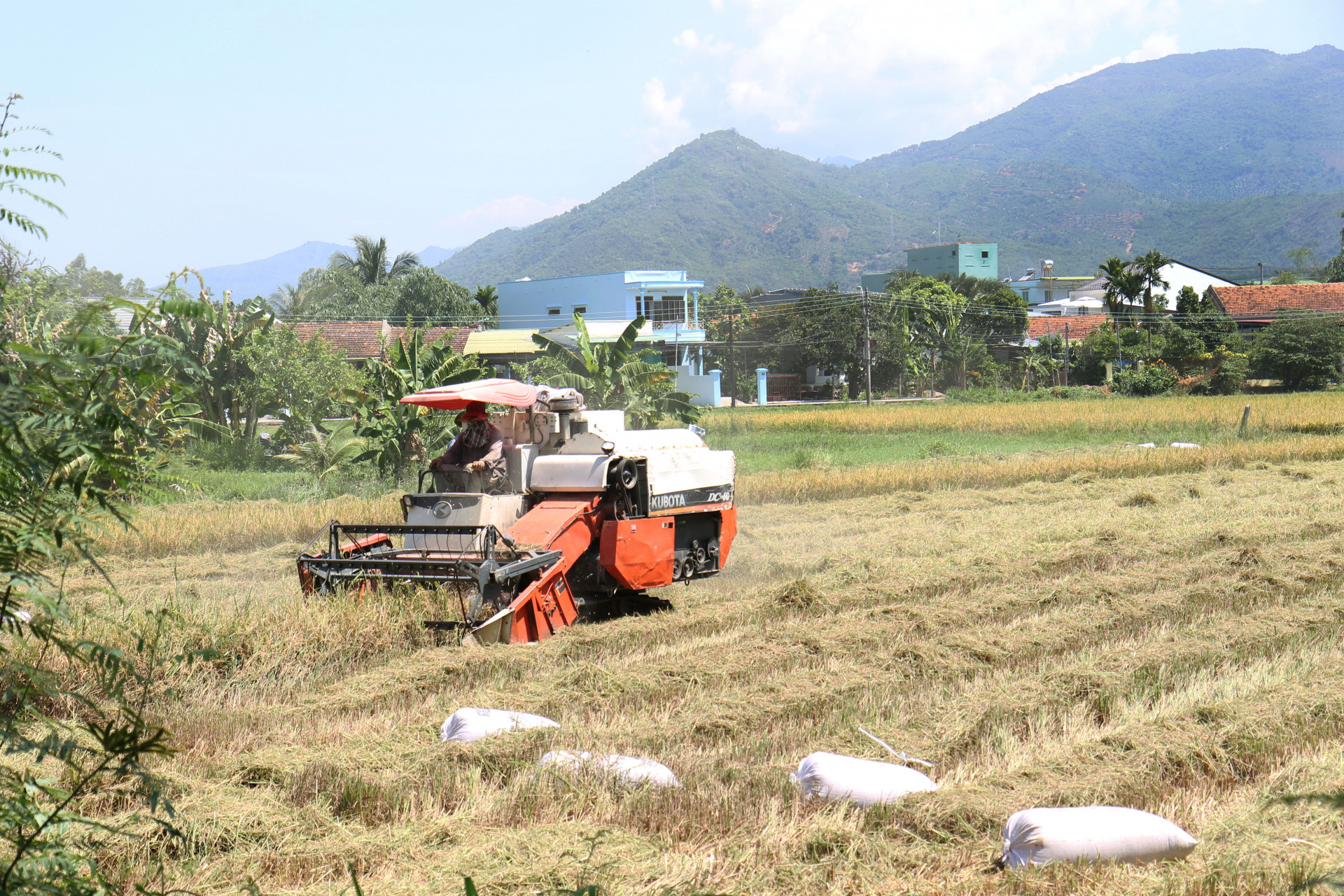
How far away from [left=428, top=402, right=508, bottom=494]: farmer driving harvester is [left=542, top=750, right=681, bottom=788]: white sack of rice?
399 centimetres

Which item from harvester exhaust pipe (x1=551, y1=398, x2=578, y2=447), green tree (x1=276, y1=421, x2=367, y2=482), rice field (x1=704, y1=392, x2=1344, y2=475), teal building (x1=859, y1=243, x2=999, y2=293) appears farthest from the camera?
teal building (x1=859, y1=243, x2=999, y2=293)

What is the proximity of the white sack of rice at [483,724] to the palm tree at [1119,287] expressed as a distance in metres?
57.3

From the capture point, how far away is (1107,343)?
53688 millimetres

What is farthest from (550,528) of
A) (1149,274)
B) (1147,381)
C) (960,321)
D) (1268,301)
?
(1268,301)

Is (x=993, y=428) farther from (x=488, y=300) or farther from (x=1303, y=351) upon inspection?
(x=488, y=300)

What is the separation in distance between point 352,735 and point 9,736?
312cm

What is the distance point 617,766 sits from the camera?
4.82 meters

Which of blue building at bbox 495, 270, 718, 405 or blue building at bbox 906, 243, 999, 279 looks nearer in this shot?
blue building at bbox 495, 270, 718, 405

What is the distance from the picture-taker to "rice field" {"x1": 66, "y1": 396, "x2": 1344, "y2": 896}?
393cm

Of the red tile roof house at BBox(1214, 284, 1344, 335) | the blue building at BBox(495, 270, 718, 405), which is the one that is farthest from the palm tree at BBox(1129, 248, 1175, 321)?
the blue building at BBox(495, 270, 718, 405)

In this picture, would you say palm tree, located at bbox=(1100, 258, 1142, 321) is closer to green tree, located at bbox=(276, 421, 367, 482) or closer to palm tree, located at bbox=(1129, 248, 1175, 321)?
palm tree, located at bbox=(1129, 248, 1175, 321)

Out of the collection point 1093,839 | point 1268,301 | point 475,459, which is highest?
point 1268,301

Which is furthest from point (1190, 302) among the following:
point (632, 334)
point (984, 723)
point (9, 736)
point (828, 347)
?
point (9, 736)

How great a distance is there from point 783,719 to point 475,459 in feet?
13.5
